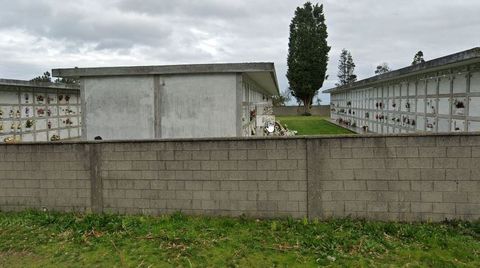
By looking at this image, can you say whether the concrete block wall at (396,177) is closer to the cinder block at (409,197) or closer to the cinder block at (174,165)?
the cinder block at (409,197)

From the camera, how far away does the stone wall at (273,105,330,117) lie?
45188 millimetres

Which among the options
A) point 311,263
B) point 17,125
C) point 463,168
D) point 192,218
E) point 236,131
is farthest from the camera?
point 17,125

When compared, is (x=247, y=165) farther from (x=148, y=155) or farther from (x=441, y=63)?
(x=441, y=63)

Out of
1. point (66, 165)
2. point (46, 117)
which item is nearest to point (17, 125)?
point (46, 117)

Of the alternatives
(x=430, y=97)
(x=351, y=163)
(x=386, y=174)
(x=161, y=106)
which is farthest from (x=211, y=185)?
(x=430, y=97)

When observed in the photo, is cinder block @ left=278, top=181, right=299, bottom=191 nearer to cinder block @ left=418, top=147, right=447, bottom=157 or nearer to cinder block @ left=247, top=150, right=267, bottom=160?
cinder block @ left=247, top=150, right=267, bottom=160

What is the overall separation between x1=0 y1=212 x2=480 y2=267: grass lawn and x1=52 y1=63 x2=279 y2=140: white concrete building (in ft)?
10.2

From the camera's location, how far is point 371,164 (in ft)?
16.8

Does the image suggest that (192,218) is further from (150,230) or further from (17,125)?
(17,125)

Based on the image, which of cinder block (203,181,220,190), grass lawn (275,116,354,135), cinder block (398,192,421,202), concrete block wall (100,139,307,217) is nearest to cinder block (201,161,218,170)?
concrete block wall (100,139,307,217)

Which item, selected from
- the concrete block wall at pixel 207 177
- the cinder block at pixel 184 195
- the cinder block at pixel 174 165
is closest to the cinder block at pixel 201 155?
the concrete block wall at pixel 207 177

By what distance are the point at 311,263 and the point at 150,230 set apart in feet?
7.72

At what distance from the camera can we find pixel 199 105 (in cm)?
813

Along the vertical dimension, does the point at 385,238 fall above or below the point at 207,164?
below
